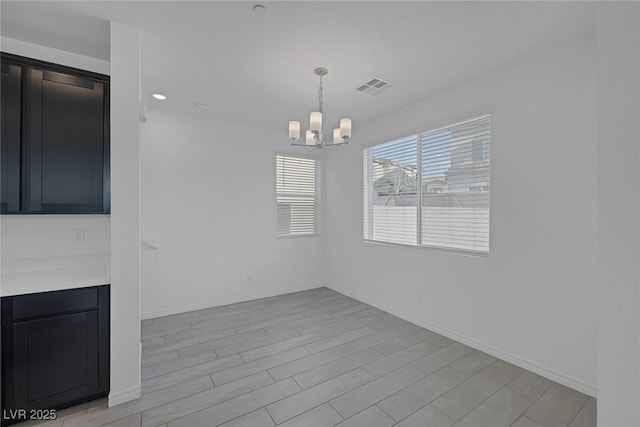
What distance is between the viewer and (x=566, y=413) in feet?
6.44

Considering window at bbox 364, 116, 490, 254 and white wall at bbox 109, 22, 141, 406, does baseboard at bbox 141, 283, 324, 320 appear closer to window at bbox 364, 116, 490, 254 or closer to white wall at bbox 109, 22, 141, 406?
window at bbox 364, 116, 490, 254

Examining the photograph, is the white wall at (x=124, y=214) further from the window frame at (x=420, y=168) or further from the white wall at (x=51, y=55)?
the window frame at (x=420, y=168)

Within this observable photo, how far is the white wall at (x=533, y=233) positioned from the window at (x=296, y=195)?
221cm

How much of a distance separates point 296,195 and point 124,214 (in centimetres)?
311

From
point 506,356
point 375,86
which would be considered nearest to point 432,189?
point 375,86

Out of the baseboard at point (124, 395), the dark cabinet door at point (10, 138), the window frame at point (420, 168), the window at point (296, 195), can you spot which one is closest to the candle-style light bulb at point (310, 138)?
the window frame at point (420, 168)

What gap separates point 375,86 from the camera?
3.06 meters

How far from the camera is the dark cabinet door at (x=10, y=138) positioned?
6.63ft

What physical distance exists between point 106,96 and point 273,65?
58.0 inches

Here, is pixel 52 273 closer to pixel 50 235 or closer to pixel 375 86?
pixel 50 235

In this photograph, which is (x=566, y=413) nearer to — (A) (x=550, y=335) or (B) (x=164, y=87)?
(A) (x=550, y=335)

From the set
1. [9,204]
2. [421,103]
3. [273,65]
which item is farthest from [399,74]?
[9,204]

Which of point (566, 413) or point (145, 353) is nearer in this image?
point (566, 413)

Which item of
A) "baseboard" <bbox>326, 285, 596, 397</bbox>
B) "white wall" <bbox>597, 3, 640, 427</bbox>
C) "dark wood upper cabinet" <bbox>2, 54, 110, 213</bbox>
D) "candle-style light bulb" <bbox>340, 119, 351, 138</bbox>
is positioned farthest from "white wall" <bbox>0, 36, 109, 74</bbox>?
"baseboard" <bbox>326, 285, 596, 397</bbox>
